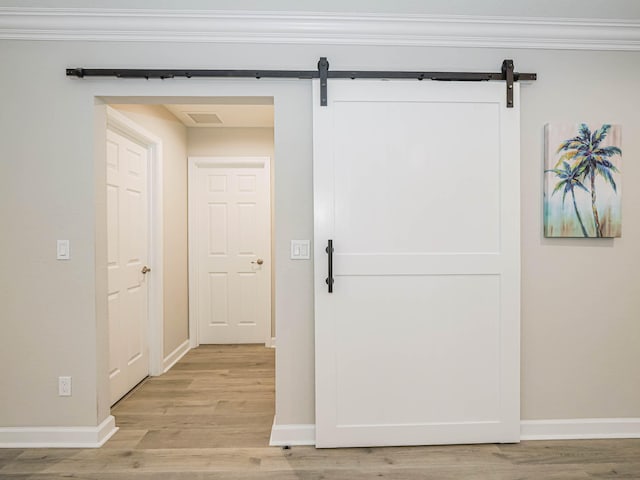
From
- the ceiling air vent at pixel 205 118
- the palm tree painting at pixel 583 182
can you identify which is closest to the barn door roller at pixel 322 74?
the palm tree painting at pixel 583 182

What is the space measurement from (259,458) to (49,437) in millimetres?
1215

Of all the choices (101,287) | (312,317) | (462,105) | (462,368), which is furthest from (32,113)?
(462,368)

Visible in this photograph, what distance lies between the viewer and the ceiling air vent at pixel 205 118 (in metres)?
3.78

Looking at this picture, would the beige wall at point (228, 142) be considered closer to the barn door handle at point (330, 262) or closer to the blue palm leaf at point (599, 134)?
the barn door handle at point (330, 262)

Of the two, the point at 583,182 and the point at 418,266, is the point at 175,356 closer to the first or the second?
the point at 418,266

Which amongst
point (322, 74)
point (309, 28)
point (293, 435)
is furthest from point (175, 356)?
point (309, 28)

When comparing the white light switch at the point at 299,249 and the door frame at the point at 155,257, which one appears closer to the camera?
the white light switch at the point at 299,249

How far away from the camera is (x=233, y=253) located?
436 centimetres

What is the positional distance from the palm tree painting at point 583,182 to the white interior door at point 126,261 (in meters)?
2.86

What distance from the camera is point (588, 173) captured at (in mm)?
2260

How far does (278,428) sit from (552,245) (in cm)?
192

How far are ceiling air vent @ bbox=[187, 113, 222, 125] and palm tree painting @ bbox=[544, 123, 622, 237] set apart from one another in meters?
2.92

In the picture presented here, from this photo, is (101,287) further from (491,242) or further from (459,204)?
(491,242)

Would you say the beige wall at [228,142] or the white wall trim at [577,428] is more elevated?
the beige wall at [228,142]
